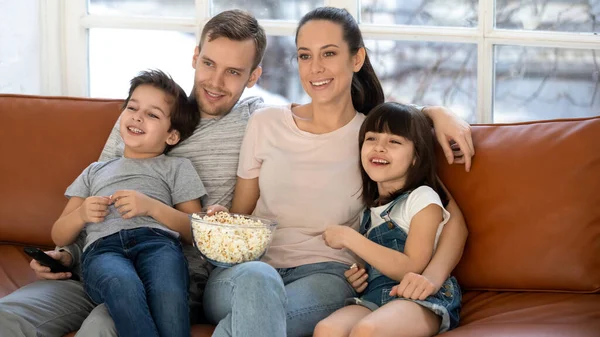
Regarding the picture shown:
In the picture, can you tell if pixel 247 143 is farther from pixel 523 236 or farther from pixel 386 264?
pixel 523 236

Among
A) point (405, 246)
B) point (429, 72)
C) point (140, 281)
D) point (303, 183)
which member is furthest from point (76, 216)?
point (429, 72)

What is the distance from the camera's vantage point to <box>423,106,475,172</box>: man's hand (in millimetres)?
2074

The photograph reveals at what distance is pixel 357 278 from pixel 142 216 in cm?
59

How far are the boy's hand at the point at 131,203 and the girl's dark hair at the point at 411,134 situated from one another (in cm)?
59

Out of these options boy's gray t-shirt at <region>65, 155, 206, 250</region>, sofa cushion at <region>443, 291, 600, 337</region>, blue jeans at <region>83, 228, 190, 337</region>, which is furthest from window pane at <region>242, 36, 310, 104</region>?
sofa cushion at <region>443, 291, 600, 337</region>

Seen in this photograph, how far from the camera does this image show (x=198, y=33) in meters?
2.71

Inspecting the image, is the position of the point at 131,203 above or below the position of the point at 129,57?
below

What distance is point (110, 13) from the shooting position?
9.29ft

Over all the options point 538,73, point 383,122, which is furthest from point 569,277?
point 538,73

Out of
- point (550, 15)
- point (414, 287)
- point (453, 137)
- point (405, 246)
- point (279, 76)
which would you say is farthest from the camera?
point (279, 76)

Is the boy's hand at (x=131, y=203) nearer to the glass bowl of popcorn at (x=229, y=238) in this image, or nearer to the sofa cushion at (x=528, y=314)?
the glass bowl of popcorn at (x=229, y=238)

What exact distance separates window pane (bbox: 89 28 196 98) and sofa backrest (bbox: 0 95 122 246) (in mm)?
491

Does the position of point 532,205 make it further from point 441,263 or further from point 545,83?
point 545,83

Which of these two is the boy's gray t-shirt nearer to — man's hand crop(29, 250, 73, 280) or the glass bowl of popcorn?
man's hand crop(29, 250, 73, 280)
